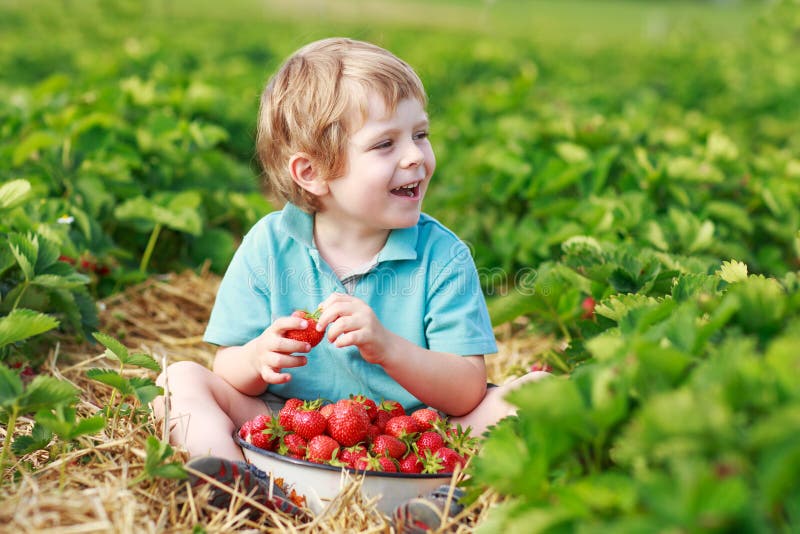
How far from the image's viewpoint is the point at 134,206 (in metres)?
3.67

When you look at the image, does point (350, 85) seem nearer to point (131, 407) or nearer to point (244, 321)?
point (244, 321)

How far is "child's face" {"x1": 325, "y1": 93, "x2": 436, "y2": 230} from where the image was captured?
7.81ft

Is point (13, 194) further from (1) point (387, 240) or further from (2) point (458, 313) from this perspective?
(2) point (458, 313)

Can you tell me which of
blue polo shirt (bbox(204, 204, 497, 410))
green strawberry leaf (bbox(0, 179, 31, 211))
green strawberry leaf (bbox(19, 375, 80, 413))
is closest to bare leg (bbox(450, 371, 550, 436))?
blue polo shirt (bbox(204, 204, 497, 410))

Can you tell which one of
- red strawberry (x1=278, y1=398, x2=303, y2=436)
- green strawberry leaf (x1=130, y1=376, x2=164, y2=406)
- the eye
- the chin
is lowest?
red strawberry (x1=278, y1=398, x2=303, y2=436)

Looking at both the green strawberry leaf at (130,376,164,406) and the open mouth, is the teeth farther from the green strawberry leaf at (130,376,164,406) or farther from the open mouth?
the green strawberry leaf at (130,376,164,406)

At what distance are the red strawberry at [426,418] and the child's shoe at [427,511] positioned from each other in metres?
0.28

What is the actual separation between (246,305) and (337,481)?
0.73 m

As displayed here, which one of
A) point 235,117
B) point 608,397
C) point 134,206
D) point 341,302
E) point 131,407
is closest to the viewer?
point 608,397

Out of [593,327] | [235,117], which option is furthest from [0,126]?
[593,327]

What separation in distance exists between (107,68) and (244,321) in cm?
443

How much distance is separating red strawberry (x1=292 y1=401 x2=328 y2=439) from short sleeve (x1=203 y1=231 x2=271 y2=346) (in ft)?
1.53

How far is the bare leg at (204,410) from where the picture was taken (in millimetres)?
2150

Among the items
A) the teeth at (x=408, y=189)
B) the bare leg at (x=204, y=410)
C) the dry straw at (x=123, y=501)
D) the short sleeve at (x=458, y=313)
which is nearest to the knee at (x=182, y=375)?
the bare leg at (x=204, y=410)
